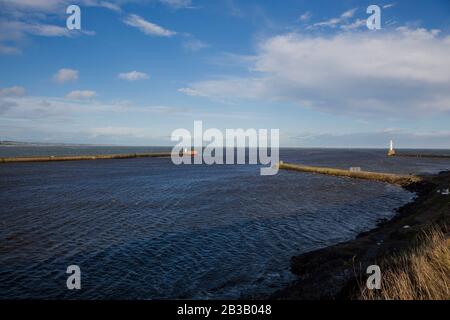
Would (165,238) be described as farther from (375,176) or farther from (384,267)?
(375,176)

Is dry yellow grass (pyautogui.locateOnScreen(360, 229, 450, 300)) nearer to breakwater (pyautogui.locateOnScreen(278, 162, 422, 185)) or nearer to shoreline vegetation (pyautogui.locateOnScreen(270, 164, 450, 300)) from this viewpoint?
shoreline vegetation (pyautogui.locateOnScreen(270, 164, 450, 300))

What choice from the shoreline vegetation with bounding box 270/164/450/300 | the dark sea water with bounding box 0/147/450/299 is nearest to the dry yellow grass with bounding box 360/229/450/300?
the shoreline vegetation with bounding box 270/164/450/300

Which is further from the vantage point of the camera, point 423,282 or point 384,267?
point 384,267

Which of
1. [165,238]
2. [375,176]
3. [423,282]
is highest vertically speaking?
[423,282]

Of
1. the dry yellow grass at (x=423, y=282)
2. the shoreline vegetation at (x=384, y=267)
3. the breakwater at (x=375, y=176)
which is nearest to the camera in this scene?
the dry yellow grass at (x=423, y=282)

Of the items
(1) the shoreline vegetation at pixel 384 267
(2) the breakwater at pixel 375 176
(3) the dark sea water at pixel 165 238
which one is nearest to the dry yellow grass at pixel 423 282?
(1) the shoreline vegetation at pixel 384 267

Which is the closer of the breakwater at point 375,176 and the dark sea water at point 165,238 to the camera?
the dark sea water at point 165,238

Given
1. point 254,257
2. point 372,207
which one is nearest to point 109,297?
point 254,257

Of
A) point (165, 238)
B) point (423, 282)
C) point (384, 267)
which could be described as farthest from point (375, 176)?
point (423, 282)

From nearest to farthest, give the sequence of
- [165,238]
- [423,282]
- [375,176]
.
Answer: [423,282] → [165,238] → [375,176]

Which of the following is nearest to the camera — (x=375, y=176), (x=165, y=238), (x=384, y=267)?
(x=384, y=267)

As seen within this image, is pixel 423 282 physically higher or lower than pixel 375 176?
higher

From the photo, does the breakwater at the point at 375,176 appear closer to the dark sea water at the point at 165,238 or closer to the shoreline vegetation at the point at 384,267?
the dark sea water at the point at 165,238
